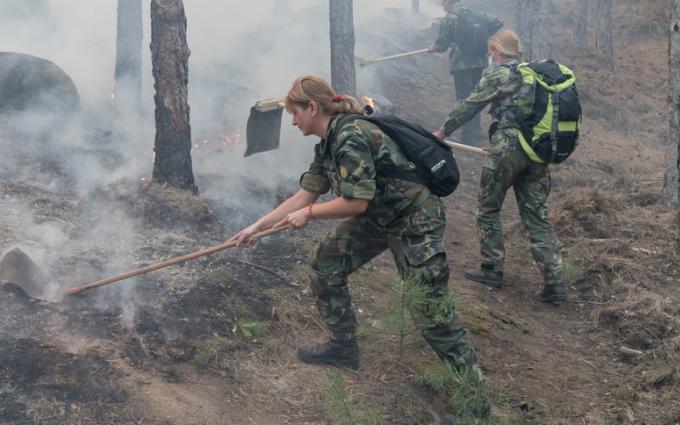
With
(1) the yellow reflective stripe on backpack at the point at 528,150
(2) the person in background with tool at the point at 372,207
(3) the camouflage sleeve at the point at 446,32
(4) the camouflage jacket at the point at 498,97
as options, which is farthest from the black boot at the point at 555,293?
(3) the camouflage sleeve at the point at 446,32

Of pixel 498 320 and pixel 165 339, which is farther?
pixel 498 320

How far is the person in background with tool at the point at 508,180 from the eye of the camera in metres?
5.93

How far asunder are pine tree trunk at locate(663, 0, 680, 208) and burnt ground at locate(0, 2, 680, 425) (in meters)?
0.32

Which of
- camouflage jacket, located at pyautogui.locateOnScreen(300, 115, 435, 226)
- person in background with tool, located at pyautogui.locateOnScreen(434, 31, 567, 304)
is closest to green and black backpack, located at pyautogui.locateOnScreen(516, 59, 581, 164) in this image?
person in background with tool, located at pyautogui.locateOnScreen(434, 31, 567, 304)

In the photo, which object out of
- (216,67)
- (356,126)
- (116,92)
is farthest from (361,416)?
(216,67)

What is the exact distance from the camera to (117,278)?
4.57m

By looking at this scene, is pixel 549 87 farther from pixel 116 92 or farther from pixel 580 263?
pixel 116 92

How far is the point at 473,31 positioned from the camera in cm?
1089

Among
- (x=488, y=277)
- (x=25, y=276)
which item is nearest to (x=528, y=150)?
(x=488, y=277)

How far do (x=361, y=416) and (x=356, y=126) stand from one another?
63.2 inches

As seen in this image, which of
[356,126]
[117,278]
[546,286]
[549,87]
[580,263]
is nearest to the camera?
[356,126]

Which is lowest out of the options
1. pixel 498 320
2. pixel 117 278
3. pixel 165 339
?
pixel 498 320

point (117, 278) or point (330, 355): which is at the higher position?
point (117, 278)

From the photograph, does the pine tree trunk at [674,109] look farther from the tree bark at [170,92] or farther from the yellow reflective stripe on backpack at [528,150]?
the tree bark at [170,92]
